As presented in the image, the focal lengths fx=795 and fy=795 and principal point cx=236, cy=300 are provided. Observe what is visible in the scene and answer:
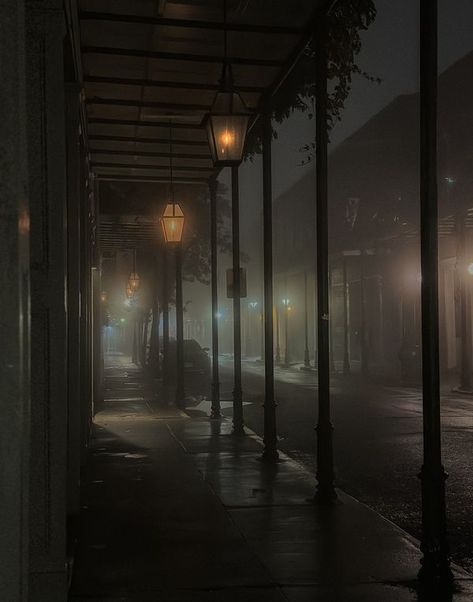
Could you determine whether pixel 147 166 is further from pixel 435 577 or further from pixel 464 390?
pixel 464 390

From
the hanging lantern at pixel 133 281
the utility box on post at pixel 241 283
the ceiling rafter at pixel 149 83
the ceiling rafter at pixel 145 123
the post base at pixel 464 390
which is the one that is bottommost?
the post base at pixel 464 390

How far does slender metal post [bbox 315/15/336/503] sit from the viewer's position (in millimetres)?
8328

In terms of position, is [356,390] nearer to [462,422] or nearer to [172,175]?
[462,422]

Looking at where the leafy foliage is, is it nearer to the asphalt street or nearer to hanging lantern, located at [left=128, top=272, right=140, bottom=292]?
the asphalt street

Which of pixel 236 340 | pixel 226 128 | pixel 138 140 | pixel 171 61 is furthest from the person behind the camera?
pixel 236 340

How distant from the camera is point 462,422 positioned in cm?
1630

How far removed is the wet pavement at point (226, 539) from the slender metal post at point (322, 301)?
0.34 m

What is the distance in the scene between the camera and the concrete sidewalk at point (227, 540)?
5.38 metres

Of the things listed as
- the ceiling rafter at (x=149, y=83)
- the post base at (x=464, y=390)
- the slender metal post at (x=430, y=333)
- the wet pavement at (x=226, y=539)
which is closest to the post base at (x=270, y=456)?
the wet pavement at (x=226, y=539)

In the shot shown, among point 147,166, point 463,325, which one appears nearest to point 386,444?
point 147,166

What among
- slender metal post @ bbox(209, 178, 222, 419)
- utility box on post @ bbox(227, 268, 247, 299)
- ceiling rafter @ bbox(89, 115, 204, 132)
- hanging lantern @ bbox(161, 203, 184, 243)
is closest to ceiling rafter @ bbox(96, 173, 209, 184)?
slender metal post @ bbox(209, 178, 222, 419)

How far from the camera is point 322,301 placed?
839cm

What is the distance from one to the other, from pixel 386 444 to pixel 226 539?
Answer: 7.18 m

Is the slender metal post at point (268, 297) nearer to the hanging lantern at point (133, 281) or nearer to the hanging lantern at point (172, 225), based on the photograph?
the hanging lantern at point (172, 225)
